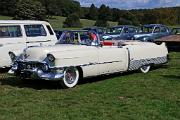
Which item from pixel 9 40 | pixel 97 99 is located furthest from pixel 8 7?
pixel 97 99

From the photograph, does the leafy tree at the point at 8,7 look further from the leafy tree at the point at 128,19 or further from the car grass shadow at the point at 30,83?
the car grass shadow at the point at 30,83

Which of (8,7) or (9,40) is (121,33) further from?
(8,7)

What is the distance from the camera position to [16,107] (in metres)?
8.15

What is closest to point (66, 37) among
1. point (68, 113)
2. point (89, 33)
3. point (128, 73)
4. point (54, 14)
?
point (89, 33)

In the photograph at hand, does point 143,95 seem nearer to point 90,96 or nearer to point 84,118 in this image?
point 90,96

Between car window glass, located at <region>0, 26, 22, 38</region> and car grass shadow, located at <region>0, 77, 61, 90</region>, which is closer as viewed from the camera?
car grass shadow, located at <region>0, 77, 61, 90</region>

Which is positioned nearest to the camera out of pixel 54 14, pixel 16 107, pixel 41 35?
pixel 16 107

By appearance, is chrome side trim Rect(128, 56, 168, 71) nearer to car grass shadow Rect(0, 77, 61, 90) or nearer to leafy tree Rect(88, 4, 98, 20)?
car grass shadow Rect(0, 77, 61, 90)

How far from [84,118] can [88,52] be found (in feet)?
12.2

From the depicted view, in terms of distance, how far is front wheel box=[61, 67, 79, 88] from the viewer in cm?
1035

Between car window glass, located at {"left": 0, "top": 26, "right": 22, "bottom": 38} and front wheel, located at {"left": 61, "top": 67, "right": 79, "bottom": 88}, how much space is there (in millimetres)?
3803

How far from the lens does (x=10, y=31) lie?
537 inches

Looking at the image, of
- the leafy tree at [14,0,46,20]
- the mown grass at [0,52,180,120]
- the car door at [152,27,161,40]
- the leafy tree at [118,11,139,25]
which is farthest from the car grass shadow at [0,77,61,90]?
the leafy tree at [14,0,46,20]

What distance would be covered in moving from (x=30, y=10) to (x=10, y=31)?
57923 mm
